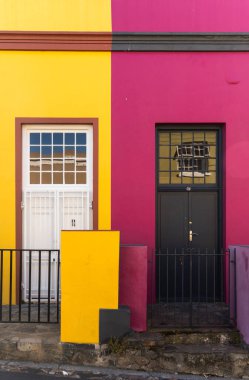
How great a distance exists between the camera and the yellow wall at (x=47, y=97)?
7230 mm

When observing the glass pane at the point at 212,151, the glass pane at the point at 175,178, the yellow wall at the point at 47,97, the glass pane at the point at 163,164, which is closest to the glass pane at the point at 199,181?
the glass pane at the point at 175,178

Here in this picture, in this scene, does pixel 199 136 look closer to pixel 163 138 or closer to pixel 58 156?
pixel 163 138

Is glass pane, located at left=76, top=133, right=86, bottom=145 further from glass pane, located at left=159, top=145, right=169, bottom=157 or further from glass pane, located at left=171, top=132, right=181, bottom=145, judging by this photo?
glass pane, located at left=171, top=132, right=181, bottom=145

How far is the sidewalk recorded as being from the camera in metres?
5.11

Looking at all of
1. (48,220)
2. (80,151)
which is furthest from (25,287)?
(80,151)

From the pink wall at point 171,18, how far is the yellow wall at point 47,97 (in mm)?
870

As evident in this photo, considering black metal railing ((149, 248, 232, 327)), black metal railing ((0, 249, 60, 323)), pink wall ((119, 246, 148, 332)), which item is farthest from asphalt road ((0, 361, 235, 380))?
black metal railing ((149, 248, 232, 327))

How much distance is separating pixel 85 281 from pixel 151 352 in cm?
124

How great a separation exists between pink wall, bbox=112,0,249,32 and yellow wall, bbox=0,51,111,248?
87 centimetres

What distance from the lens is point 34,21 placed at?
721 centimetres

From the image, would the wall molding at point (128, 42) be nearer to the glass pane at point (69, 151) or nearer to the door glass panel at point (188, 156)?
the door glass panel at point (188, 156)

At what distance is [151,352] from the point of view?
5.25m

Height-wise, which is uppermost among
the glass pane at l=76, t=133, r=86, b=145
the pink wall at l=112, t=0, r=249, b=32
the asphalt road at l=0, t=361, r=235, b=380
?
the pink wall at l=112, t=0, r=249, b=32

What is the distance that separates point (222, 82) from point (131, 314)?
431cm
